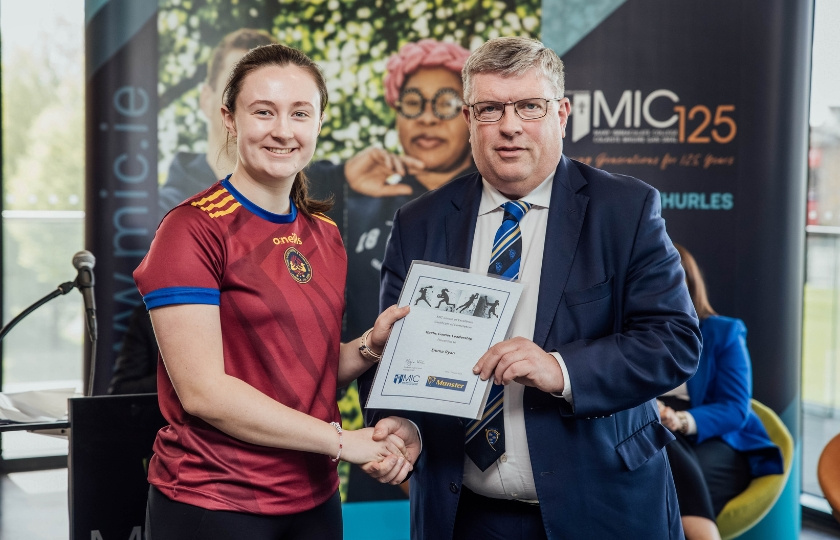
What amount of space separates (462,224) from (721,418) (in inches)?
86.4

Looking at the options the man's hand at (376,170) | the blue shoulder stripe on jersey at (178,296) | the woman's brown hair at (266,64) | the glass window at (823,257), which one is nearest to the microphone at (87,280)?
the woman's brown hair at (266,64)

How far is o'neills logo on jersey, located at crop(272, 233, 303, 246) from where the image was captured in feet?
6.19

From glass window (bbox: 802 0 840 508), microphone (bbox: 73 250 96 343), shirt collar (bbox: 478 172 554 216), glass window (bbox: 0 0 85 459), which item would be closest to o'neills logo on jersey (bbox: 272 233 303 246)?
shirt collar (bbox: 478 172 554 216)

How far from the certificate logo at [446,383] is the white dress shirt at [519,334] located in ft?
0.57

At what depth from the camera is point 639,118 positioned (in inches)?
164

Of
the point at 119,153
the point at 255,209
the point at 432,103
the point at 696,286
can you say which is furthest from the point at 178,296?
the point at 696,286

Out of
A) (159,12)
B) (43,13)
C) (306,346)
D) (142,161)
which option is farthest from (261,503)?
(43,13)

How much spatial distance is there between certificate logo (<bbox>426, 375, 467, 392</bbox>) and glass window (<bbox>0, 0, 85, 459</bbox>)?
187 inches

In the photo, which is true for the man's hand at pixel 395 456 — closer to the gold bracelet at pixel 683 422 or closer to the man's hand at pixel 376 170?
the gold bracelet at pixel 683 422

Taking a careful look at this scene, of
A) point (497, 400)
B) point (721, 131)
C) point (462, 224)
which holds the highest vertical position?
point (721, 131)

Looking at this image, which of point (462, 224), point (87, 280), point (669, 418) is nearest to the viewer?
point (462, 224)

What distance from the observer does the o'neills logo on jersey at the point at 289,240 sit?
1886 millimetres

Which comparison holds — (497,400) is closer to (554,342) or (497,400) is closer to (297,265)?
(554,342)

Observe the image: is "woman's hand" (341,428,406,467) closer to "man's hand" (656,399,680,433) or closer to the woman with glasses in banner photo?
"man's hand" (656,399,680,433)
